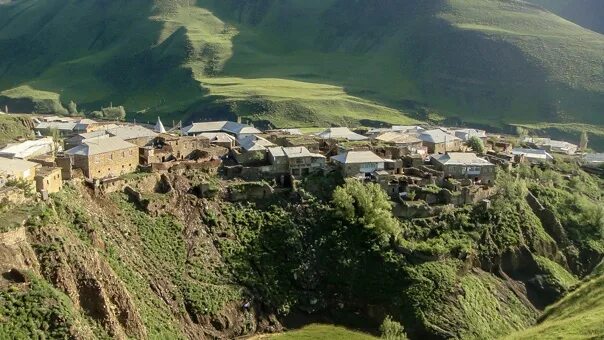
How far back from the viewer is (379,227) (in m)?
63.6

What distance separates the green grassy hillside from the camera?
113 ft

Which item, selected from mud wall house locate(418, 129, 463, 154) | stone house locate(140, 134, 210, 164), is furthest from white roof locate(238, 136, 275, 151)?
mud wall house locate(418, 129, 463, 154)

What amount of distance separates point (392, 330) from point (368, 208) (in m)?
15.6

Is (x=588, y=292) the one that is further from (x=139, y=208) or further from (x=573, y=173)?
(x=573, y=173)

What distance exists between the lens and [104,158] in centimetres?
6303

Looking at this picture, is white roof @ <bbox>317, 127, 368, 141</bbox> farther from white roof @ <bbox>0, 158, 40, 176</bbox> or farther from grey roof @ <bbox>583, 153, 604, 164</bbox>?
white roof @ <bbox>0, 158, 40, 176</bbox>

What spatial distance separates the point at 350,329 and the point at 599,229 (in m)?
37.5

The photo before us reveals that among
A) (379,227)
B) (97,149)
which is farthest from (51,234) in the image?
(379,227)

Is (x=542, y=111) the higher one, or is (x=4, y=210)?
(x=4, y=210)

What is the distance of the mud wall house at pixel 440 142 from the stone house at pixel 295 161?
78.0 ft

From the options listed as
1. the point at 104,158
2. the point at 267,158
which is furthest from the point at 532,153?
the point at 104,158

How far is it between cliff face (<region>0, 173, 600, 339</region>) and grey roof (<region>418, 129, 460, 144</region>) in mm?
23074

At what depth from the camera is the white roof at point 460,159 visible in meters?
77.1

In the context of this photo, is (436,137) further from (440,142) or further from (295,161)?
(295,161)
